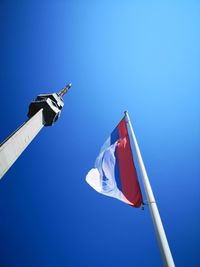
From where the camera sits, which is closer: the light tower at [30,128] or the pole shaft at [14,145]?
the pole shaft at [14,145]

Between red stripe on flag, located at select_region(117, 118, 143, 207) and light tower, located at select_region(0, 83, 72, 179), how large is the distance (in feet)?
15.2

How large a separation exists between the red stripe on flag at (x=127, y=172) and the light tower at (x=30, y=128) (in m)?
4.63

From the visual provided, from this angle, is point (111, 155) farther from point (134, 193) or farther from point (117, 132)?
point (134, 193)

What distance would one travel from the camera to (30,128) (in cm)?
1218

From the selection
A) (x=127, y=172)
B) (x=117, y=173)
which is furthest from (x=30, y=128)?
(x=127, y=172)

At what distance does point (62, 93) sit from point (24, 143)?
12478 mm

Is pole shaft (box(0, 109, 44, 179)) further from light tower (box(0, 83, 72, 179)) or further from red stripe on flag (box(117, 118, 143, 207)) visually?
red stripe on flag (box(117, 118, 143, 207))

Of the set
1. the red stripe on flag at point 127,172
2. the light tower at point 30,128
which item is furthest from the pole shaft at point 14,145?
the red stripe on flag at point 127,172

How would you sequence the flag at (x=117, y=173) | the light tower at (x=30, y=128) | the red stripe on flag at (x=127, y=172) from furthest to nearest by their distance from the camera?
the light tower at (x=30, y=128)
the flag at (x=117, y=173)
the red stripe on flag at (x=127, y=172)

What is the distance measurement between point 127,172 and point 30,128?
26.2 feet

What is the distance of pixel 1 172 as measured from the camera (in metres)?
7.68

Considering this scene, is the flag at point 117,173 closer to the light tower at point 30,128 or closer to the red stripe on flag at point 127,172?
the red stripe on flag at point 127,172

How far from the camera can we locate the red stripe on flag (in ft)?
18.1

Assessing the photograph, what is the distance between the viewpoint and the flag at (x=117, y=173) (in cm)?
570
